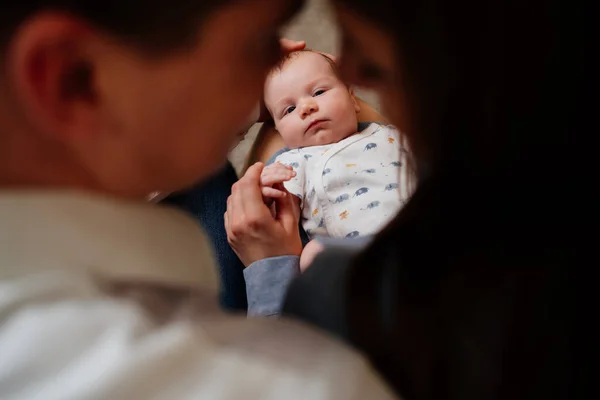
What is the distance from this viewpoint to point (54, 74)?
0.28 m

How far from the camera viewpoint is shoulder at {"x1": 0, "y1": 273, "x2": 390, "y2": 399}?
274 millimetres

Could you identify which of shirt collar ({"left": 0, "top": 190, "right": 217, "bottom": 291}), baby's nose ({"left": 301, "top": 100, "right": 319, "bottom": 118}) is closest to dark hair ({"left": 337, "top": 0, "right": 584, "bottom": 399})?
shirt collar ({"left": 0, "top": 190, "right": 217, "bottom": 291})

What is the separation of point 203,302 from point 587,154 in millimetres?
246

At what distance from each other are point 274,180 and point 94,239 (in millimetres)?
535

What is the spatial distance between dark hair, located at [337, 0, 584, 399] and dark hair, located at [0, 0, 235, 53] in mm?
91

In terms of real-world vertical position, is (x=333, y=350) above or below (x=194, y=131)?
below

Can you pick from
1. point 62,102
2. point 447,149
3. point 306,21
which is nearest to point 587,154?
point 447,149

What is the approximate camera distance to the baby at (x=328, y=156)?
2.86ft

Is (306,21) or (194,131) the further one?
(306,21)

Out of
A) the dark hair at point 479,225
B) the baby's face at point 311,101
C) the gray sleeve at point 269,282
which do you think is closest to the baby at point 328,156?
the baby's face at point 311,101

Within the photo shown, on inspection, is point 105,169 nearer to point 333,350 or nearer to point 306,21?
point 333,350

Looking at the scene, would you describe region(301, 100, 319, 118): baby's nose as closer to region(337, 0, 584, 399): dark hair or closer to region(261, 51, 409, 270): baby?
region(261, 51, 409, 270): baby

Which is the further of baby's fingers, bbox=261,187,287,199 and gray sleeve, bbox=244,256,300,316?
baby's fingers, bbox=261,187,287,199

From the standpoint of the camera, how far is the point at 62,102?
0.29 m
